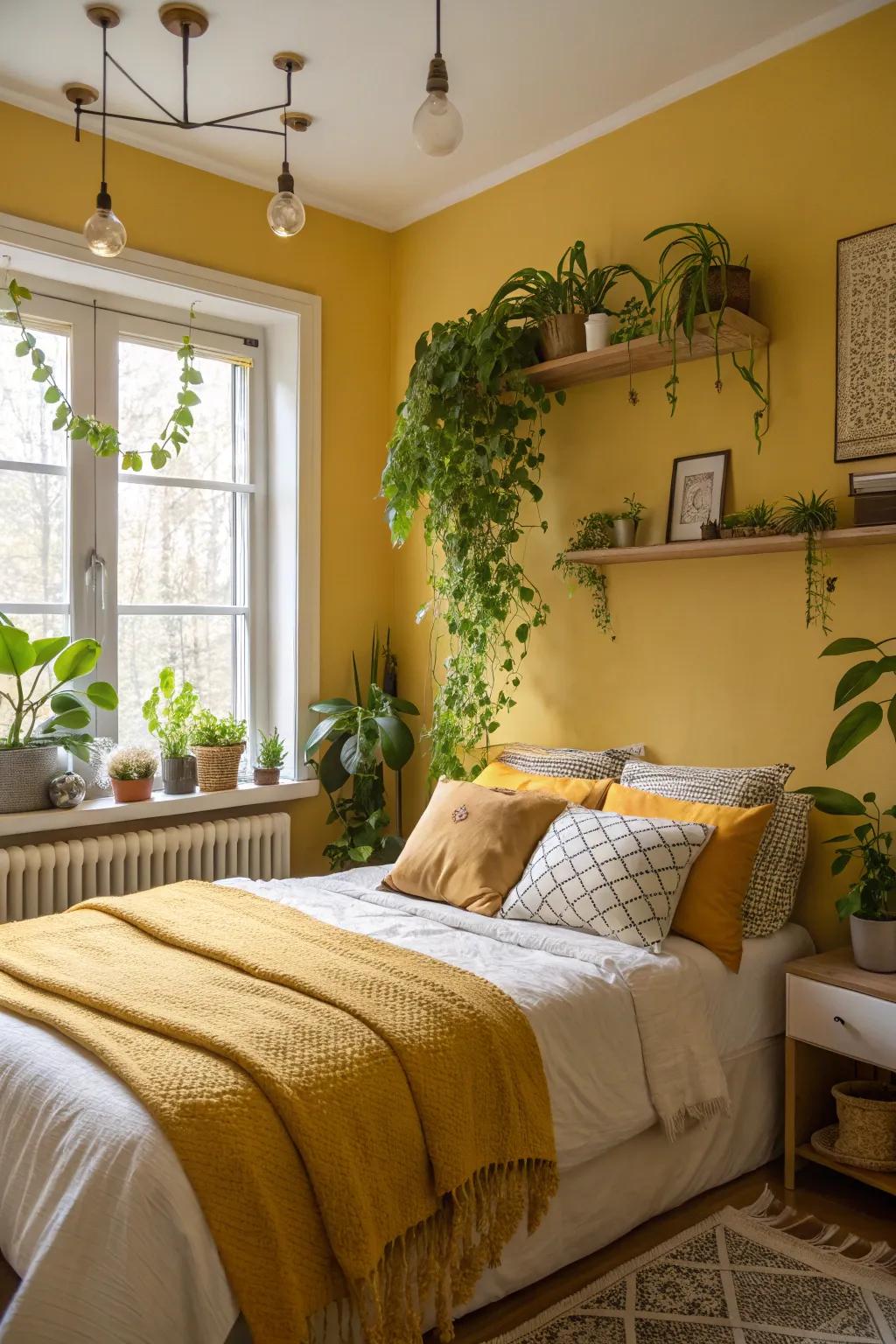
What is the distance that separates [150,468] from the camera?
12.2 feet

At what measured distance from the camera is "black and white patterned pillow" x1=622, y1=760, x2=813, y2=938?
2674mm

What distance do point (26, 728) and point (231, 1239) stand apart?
221cm

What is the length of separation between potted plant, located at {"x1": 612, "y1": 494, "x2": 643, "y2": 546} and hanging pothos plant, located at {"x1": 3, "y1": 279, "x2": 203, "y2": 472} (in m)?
1.41

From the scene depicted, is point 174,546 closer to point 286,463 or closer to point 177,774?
point 286,463

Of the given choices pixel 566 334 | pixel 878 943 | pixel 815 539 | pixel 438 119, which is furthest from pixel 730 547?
pixel 438 119

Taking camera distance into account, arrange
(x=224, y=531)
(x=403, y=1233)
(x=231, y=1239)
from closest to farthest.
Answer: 1. (x=231, y=1239)
2. (x=403, y=1233)
3. (x=224, y=531)

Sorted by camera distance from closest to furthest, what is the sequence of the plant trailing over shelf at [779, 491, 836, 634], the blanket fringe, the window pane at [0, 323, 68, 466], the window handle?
the blanket fringe, the plant trailing over shelf at [779, 491, 836, 634], the window pane at [0, 323, 68, 466], the window handle

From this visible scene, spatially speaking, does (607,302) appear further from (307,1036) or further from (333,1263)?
(333,1263)

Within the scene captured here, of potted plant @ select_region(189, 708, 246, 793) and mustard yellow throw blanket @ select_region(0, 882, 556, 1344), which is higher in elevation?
potted plant @ select_region(189, 708, 246, 793)

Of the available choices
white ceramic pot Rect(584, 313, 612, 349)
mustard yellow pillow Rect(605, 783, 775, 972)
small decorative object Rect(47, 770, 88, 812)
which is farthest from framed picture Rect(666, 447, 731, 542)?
small decorative object Rect(47, 770, 88, 812)

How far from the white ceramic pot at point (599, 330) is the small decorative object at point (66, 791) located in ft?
6.68

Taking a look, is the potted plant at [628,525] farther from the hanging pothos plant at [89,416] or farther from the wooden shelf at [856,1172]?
the wooden shelf at [856,1172]

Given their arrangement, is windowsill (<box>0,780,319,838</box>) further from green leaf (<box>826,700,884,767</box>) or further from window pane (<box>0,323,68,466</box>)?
green leaf (<box>826,700,884,767</box>)

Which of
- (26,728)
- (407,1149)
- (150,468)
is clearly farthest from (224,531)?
(407,1149)
